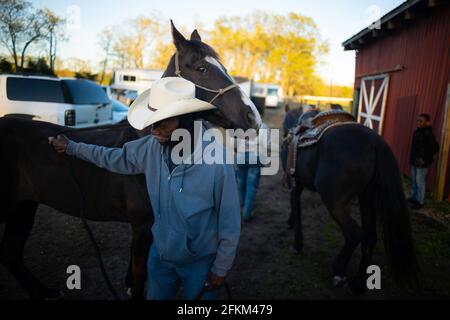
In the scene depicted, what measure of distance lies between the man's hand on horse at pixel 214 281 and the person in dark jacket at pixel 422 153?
215 inches

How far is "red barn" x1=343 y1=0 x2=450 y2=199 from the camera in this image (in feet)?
20.1

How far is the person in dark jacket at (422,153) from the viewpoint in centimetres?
552

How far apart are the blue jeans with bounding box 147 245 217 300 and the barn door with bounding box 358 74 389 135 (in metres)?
9.05

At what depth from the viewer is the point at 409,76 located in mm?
7555

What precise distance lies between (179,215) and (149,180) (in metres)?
0.31

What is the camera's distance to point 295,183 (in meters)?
4.30

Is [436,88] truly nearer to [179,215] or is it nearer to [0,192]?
[179,215]

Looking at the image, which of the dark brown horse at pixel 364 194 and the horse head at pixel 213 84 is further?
the dark brown horse at pixel 364 194

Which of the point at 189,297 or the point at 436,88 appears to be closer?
the point at 189,297

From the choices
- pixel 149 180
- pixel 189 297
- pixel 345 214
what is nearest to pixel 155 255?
pixel 189 297

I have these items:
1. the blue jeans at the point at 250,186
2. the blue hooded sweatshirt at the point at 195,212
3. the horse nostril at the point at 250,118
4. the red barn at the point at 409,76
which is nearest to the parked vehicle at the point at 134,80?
the red barn at the point at 409,76

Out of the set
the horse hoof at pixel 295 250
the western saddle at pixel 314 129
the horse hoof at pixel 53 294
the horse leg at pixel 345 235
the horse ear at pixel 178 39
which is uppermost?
the horse ear at pixel 178 39

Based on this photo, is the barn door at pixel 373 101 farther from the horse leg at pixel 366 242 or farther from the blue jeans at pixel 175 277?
the blue jeans at pixel 175 277
